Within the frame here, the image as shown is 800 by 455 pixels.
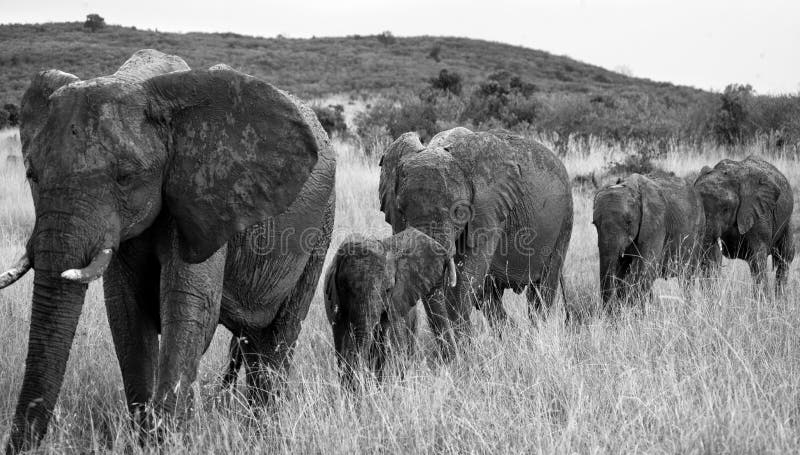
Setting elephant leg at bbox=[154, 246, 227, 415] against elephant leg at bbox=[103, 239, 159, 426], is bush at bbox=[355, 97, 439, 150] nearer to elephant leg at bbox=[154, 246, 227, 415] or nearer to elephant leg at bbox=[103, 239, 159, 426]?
elephant leg at bbox=[103, 239, 159, 426]

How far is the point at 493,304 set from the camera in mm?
7484

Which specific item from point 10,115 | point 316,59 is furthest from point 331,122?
point 316,59

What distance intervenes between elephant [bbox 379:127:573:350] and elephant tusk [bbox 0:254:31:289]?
294 cm

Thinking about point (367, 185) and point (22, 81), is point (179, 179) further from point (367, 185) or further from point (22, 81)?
point (22, 81)

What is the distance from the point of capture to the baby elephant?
25.3ft

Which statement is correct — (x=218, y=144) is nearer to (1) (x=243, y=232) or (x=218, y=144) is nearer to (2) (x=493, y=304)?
(1) (x=243, y=232)

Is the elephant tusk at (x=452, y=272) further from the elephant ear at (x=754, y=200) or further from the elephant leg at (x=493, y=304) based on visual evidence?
the elephant ear at (x=754, y=200)

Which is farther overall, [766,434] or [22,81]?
[22,81]

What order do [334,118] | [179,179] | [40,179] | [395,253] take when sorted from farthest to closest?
[334,118]
[395,253]
[179,179]
[40,179]

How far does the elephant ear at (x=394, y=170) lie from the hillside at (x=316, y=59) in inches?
1244

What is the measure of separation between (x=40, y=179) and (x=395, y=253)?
2.38 m

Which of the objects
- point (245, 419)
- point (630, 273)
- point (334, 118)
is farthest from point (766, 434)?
point (334, 118)

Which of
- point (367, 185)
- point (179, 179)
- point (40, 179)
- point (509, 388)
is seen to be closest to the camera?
point (40, 179)

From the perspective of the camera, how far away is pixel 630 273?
7.98 m
